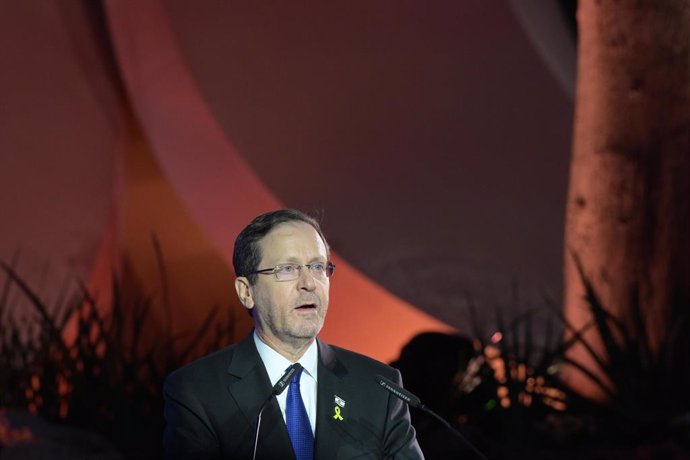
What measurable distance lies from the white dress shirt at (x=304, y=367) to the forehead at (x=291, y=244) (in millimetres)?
155

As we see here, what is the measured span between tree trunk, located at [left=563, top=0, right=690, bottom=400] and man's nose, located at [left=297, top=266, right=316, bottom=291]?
7.59 ft

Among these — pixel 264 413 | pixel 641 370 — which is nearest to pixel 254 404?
pixel 264 413

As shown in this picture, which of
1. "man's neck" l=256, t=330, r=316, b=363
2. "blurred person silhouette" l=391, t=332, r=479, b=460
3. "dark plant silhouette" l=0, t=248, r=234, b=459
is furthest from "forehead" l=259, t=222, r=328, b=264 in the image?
"dark plant silhouette" l=0, t=248, r=234, b=459

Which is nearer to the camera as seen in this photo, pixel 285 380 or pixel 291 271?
pixel 285 380

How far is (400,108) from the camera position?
5496 millimetres

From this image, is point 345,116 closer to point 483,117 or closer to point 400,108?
point 400,108

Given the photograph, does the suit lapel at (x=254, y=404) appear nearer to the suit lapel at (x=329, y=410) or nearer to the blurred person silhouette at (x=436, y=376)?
the suit lapel at (x=329, y=410)

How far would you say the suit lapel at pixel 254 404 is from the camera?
1.74 m

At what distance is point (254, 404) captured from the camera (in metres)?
1.78

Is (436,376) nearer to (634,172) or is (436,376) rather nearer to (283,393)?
(634,172)

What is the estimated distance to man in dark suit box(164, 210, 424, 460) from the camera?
1771 millimetres

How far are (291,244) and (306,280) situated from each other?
0.21 ft

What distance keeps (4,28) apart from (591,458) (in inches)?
126

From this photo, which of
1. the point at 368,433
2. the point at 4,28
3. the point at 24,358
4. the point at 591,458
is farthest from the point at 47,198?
the point at 368,433
